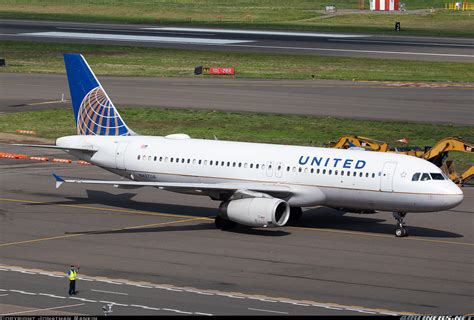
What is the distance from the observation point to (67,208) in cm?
6638

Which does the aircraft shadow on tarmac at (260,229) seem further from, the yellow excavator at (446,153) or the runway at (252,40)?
the runway at (252,40)

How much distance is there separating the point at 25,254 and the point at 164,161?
12723mm

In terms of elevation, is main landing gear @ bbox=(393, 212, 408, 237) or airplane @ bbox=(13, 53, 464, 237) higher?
airplane @ bbox=(13, 53, 464, 237)

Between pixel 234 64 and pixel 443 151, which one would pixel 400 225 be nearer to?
pixel 443 151

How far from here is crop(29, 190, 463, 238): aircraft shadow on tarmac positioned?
199ft

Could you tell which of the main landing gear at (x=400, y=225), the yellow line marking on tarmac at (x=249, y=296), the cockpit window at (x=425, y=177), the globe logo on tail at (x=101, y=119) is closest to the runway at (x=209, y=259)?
the yellow line marking on tarmac at (x=249, y=296)

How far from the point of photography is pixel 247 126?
98.4 meters

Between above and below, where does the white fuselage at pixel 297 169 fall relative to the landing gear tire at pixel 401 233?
above

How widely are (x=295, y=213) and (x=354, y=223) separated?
3451 millimetres

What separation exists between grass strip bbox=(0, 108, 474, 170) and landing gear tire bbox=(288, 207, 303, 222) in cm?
2685

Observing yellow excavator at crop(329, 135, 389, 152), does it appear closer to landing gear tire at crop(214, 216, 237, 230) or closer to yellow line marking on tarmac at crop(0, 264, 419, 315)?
landing gear tire at crop(214, 216, 237, 230)

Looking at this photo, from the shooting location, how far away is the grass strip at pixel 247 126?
93.4 meters

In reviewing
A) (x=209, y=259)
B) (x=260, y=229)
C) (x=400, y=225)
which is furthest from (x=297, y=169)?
(x=209, y=259)

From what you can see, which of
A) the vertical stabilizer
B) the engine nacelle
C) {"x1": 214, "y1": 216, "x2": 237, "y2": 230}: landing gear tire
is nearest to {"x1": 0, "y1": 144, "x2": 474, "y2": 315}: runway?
{"x1": 214, "y1": 216, "x2": 237, "y2": 230}: landing gear tire
